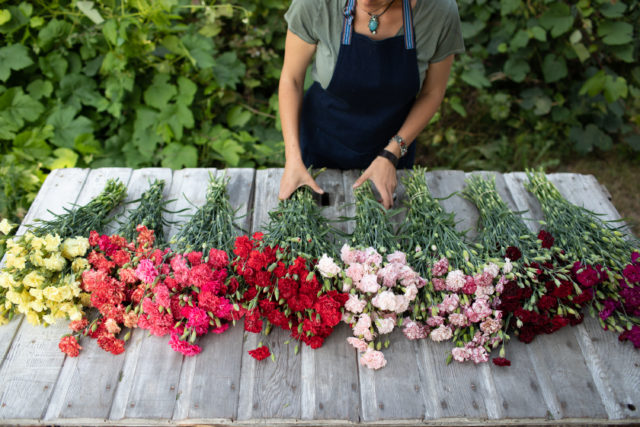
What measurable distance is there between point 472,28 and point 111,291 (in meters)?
3.11

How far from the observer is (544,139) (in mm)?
3787

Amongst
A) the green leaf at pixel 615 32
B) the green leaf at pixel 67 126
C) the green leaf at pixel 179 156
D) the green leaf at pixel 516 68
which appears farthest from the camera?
the green leaf at pixel 516 68

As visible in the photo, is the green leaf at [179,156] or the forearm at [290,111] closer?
the forearm at [290,111]

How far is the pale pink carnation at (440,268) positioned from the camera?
154 cm

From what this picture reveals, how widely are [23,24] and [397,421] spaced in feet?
9.74

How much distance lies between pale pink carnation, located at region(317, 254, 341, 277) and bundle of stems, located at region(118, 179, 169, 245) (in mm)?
665

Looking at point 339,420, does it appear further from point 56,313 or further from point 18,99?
point 18,99

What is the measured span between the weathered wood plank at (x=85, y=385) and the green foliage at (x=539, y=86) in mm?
2720

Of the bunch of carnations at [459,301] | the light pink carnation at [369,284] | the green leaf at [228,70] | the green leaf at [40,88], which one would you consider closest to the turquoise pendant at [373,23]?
the bunch of carnations at [459,301]

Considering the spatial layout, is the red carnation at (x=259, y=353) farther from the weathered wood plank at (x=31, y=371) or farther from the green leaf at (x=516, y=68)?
the green leaf at (x=516, y=68)

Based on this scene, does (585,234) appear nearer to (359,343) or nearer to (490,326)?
(490,326)

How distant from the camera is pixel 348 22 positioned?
5.46 feet

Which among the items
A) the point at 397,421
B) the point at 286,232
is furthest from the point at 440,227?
the point at 397,421

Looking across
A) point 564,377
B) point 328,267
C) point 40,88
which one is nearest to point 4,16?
point 40,88
